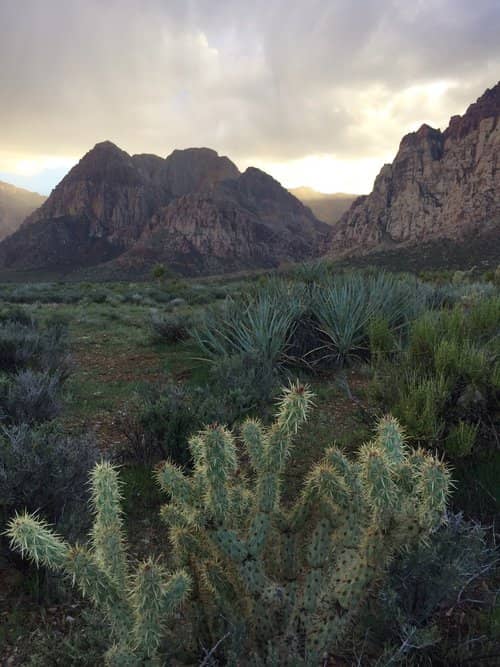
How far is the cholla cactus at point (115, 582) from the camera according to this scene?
66.0 inches

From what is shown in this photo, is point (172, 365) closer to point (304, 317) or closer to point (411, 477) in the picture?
point (304, 317)

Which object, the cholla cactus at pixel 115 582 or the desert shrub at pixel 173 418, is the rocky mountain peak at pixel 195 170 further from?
the cholla cactus at pixel 115 582

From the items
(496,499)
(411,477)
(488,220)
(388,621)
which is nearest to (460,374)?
(496,499)

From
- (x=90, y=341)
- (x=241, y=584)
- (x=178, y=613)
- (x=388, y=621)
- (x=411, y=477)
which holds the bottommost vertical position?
(x=90, y=341)

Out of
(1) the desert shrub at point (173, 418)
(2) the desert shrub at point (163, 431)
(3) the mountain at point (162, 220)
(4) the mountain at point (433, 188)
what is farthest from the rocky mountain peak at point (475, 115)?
(2) the desert shrub at point (163, 431)

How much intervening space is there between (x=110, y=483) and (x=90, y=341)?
8.63 metres

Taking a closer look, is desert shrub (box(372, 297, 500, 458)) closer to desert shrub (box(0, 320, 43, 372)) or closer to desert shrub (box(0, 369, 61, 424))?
desert shrub (box(0, 369, 61, 424))

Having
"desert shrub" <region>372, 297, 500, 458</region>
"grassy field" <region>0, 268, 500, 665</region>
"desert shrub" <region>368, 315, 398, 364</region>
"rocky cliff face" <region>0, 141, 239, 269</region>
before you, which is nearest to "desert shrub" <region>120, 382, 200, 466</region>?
"grassy field" <region>0, 268, 500, 665</region>

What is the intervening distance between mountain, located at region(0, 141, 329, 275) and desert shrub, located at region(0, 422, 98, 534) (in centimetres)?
8956

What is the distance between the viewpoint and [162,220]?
138 m

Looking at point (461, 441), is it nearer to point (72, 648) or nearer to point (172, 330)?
point (72, 648)

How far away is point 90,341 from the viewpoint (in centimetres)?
1021

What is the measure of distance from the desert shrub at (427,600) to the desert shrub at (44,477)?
1862 millimetres

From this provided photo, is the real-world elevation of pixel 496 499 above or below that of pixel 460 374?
below
